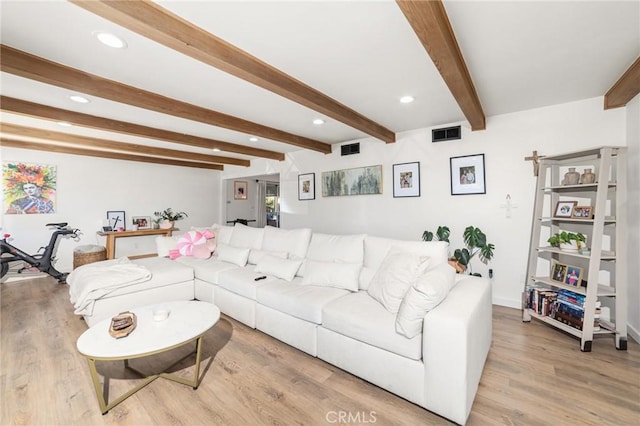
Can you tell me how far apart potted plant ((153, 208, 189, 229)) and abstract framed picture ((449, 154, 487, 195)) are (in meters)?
5.92

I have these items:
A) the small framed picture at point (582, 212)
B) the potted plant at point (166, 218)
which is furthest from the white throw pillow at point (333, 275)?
the potted plant at point (166, 218)

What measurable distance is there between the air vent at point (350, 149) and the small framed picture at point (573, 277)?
10.1 ft

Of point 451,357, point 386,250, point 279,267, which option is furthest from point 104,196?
point 451,357

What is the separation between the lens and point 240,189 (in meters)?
7.86

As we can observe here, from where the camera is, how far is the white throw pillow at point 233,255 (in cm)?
342

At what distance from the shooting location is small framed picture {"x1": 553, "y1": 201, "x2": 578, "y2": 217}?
273 centimetres

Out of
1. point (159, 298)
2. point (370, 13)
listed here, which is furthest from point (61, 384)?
point (370, 13)

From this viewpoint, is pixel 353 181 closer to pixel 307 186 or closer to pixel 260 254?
pixel 307 186

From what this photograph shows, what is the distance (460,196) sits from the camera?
3559 millimetres

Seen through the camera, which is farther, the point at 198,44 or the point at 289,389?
the point at 289,389

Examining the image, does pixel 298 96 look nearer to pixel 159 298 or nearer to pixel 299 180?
pixel 159 298

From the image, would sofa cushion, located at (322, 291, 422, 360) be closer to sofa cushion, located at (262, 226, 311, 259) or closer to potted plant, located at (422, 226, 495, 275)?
sofa cushion, located at (262, 226, 311, 259)

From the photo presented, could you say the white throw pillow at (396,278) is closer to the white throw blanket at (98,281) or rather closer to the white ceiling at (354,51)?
the white ceiling at (354,51)

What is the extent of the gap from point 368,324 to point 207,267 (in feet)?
7.74
